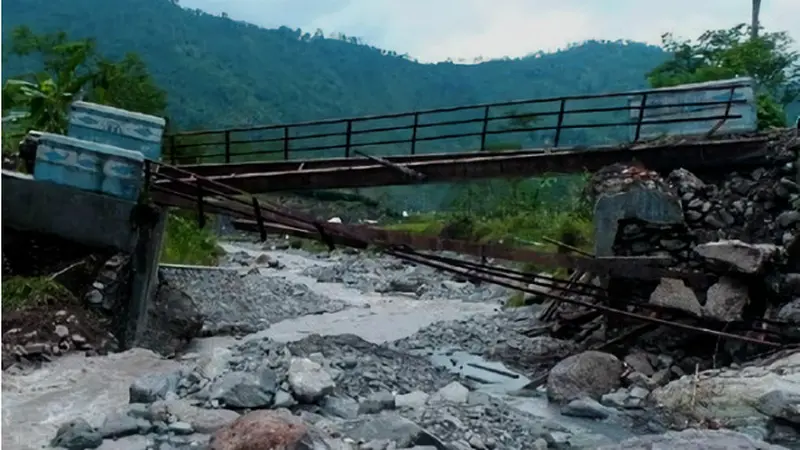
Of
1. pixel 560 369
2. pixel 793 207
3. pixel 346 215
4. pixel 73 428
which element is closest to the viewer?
pixel 73 428

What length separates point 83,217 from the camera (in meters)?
10.0

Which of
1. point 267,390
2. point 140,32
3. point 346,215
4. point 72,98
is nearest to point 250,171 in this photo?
point 267,390

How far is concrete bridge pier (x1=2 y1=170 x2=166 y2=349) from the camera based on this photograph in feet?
32.9

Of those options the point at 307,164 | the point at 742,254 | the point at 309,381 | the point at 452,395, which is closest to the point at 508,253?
the point at 452,395

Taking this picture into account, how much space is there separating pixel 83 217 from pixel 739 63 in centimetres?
1910

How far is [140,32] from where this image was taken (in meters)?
81.2

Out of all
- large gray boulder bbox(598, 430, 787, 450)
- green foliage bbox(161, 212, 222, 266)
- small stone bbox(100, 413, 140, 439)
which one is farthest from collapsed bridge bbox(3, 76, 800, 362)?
green foliage bbox(161, 212, 222, 266)

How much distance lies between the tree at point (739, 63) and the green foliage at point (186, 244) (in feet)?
43.7

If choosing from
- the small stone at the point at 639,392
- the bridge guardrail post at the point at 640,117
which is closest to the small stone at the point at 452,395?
the small stone at the point at 639,392

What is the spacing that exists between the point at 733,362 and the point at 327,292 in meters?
12.9

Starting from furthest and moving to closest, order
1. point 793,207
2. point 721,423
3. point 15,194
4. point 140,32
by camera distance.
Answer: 1. point 140,32
2. point 15,194
3. point 793,207
4. point 721,423

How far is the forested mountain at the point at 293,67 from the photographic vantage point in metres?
70.8

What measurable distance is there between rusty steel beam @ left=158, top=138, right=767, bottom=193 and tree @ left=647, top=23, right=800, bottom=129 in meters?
11.8

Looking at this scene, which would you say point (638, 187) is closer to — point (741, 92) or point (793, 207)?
point (793, 207)
